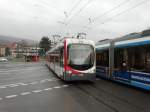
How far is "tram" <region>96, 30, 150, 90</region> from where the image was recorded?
1213cm

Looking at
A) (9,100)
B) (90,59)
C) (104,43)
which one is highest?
(104,43)

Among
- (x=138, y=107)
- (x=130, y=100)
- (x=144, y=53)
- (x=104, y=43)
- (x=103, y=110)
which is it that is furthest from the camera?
(x=104, y=43)

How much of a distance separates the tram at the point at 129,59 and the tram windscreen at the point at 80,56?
1.48 m

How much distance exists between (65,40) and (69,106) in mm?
8080

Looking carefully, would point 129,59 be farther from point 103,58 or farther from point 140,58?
point 103,58

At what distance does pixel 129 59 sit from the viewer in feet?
45.4

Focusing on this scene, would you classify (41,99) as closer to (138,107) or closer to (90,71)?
(138,107)

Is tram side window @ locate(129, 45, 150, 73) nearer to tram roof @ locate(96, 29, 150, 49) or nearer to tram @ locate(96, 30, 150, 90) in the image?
tram @ locate(96, 30, 150, 90)

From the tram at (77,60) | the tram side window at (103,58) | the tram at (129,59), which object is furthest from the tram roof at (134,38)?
the tram at (77,60)

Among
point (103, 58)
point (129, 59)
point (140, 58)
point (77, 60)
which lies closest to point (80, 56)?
point (77, 60)

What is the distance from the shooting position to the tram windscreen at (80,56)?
16172 millimetres

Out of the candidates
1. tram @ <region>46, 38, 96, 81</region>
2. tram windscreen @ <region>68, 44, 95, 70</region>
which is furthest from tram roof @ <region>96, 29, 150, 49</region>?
tram @ <region>46, 38, 96, 81</region>

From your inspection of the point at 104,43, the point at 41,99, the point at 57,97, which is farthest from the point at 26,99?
the point at 104,43

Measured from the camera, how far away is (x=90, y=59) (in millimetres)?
16578
